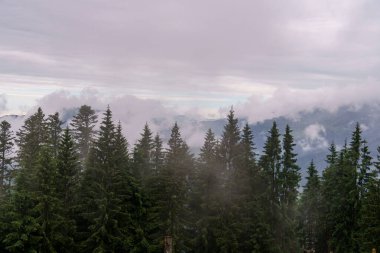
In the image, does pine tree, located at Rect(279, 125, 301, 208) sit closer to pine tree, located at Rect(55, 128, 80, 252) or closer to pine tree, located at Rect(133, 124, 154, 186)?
pine tree, located at Rect(133, 124, 154, 186)

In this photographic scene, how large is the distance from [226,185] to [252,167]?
5064mm

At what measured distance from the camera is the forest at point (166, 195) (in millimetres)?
42719

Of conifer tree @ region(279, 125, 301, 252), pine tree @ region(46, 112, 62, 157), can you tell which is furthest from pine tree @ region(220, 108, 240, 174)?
pine tree @ region(46, 112, 62, 157)

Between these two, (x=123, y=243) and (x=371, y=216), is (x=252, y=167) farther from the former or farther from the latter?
(x=123, y=243)

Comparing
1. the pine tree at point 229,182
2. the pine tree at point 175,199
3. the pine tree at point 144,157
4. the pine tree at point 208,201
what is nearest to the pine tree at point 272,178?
the pine tree at point 229,182

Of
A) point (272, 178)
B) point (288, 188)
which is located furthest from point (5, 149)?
point (288, 188)

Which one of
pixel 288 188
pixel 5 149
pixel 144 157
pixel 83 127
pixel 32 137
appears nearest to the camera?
pixel 32 137

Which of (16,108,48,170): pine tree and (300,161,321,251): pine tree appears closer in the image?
(16,108,48,170): pine tree

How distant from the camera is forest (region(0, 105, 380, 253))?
4272 cm

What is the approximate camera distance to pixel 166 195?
48562mm

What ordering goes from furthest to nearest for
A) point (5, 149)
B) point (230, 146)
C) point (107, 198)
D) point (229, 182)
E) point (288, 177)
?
point (5, 149) < point (288, 177) < point (230, 146) < point (229, 182) < point (107, 198)

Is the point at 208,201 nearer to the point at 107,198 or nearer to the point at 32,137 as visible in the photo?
the point at 107,198

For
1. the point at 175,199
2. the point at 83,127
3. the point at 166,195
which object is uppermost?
the point at 83,127

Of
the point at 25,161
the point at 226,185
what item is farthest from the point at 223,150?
the point at 25,161
